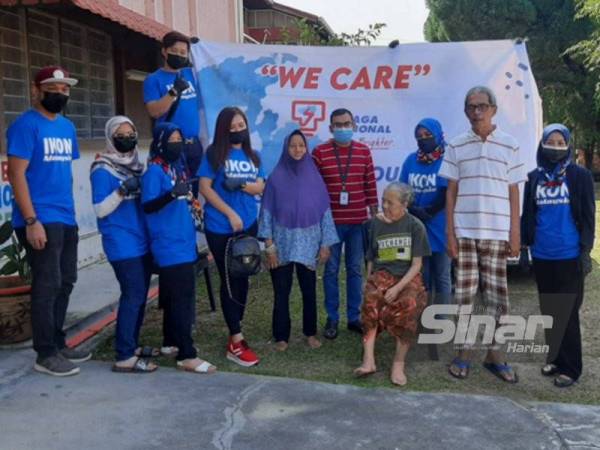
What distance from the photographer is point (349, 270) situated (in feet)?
17.4

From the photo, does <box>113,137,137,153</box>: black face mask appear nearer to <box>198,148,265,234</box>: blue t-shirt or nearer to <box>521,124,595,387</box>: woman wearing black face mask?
<box>198,148,265,234</box>: blue t-shirt

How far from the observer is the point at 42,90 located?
419 centimetres

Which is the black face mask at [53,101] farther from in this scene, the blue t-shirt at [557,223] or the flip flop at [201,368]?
the blue t-shirt at [557,223]

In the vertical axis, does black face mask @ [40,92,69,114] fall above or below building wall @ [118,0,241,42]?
below

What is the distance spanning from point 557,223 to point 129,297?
2.75 metres

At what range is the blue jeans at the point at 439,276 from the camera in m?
4.93

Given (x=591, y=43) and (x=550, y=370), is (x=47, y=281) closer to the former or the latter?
(x=550, y=370)

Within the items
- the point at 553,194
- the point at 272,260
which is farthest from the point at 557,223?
the point at 272,260

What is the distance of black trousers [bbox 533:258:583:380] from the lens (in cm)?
436

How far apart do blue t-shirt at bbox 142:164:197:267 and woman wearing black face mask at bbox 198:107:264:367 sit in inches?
12.1

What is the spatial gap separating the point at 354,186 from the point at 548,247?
1.44m

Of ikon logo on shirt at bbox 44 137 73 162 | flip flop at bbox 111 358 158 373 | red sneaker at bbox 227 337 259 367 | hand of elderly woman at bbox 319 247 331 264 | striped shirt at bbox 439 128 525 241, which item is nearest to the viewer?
ikon logo on shirt at bbox 44 137 73 162

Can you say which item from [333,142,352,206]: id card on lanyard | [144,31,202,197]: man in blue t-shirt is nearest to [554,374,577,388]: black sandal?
[333,142,352,206]: id card on lanyard

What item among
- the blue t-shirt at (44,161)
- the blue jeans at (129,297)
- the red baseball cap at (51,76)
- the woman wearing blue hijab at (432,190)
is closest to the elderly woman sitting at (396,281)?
the woman wearing blue hijab at (432,190)
